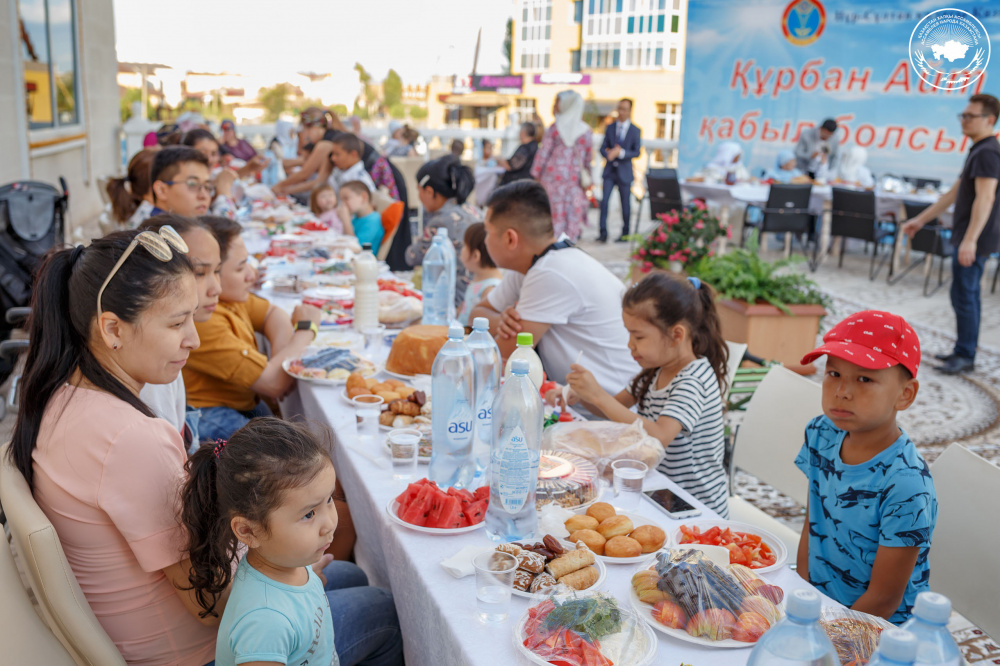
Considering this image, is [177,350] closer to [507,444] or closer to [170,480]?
[170,480]

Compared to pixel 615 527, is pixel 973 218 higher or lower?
higher

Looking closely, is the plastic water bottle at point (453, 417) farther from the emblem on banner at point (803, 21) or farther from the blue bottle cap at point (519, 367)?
the emblem on banner at point (803, 21)

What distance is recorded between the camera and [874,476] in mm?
1751

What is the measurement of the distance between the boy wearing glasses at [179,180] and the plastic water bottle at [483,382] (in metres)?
2.41

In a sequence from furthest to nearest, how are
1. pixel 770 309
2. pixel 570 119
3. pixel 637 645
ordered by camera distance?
pixel 570 119, pixel 770 309, pixel 637 645

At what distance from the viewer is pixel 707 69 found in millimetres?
12641

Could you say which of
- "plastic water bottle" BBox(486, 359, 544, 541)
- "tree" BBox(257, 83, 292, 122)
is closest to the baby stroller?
"plastic water bottle" BBox(486, 359, 544, 541)

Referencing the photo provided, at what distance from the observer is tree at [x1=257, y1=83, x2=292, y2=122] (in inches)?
1458

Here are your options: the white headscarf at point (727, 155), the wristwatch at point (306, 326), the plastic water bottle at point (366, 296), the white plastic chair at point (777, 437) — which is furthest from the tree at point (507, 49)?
the white plastic chair at point (777, 437)

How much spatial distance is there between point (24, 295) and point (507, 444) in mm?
3728

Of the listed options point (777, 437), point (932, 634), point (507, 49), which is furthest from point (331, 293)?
point (507, 49)

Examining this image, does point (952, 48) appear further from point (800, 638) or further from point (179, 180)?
point (179, 180)

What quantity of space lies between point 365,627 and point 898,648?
1339 millimetres

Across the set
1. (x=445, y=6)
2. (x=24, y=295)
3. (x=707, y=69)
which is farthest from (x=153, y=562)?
(x=445, y=6)
